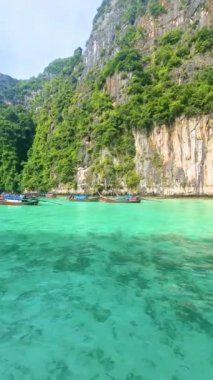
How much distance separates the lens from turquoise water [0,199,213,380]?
423cm

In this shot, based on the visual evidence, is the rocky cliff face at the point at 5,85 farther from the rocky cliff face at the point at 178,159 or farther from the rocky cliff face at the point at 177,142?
the rocky cliff face at the point at 178,159

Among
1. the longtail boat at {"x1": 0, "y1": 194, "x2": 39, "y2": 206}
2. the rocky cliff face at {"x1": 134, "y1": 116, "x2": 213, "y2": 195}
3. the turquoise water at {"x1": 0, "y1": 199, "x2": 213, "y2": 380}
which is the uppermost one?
the rocky cliff face at {"x1": 134, "y1": 116, "x2": 213, "y2": 195}

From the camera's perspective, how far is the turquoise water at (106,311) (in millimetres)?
4230

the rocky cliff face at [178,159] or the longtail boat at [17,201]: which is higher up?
the rocky cliff face at [178,159]

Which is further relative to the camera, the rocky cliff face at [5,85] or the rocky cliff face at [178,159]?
the rocky cliff face at [5,85]

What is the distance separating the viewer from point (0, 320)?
17.9 feet

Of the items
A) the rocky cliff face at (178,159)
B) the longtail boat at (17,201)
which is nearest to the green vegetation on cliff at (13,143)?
the rocky cliff face at (178,159)

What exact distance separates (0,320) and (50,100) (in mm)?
67360

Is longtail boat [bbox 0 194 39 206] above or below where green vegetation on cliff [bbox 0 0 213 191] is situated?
below

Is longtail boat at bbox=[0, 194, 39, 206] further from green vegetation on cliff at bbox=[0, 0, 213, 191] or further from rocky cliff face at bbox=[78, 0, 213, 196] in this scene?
rocky cliff face at bbox=[78, 0, 213, 196]

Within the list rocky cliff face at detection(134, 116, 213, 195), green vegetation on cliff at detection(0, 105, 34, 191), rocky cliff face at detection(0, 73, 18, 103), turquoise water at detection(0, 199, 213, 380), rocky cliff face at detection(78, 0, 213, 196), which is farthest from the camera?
rocky cliff face at detection(0, 73, 18, 103)

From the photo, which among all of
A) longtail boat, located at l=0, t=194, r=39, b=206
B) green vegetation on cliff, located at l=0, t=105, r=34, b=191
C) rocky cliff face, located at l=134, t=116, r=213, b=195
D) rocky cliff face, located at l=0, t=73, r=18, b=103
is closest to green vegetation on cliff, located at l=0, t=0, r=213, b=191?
green vegetation on cliff, located at l=0, t=105, r=34, b=191

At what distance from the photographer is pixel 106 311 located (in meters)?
5.87

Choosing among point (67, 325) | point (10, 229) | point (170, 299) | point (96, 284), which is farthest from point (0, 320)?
point (10, 229)
